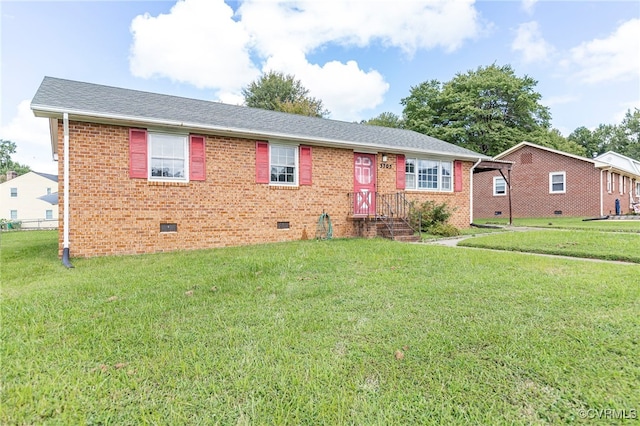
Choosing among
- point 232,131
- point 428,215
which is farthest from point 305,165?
point 428,215

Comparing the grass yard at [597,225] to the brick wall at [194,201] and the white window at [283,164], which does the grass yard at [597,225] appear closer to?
the brick wall at [194,201]

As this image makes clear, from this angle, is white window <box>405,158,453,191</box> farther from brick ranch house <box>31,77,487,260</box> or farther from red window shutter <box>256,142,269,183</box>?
red window shutter <box>256,142,269,183</box>

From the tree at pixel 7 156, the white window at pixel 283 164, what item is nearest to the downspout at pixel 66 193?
the white window at pixel 283 164

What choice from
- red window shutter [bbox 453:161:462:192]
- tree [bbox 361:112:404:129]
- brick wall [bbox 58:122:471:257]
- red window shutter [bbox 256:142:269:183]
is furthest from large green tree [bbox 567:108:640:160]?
red window shutter [bbox 256:142:269:183]

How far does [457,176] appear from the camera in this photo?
40.4 ft

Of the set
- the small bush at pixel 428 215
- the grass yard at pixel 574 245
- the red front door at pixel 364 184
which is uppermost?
the red front door at pixel 364 184

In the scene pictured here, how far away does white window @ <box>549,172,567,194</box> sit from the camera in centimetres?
1822

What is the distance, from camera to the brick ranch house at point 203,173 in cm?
709

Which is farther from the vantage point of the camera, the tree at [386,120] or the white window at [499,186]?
the tree at [386,120]

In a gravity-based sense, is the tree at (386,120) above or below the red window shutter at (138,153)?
above

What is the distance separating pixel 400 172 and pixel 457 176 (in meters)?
2.74

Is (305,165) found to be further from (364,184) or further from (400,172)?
(400,172)

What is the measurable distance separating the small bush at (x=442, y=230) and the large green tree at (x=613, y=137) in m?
46.1

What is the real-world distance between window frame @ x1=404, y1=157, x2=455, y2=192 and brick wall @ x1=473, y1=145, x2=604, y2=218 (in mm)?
10019
